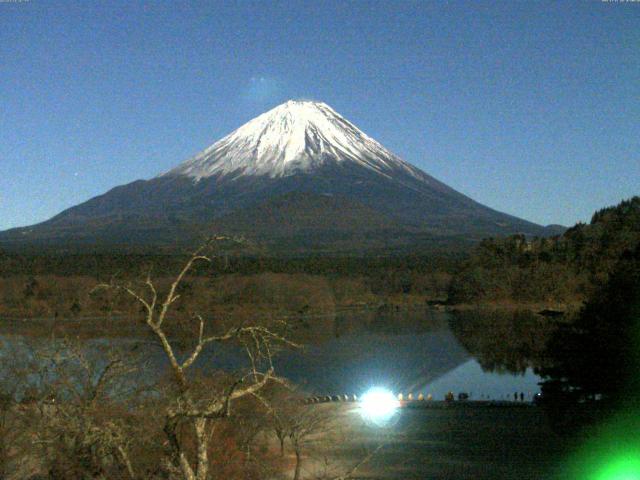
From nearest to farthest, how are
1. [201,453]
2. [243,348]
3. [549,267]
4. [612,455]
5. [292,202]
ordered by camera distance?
[201,453] < [243,348] < [612,455] < [549,267] < [292,202]

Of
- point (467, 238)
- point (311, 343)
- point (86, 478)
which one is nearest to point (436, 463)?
point (86, 478)

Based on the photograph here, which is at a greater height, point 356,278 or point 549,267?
point 549,267

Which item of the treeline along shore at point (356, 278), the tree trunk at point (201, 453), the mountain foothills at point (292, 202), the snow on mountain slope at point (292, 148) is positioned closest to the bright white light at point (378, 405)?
the tree trunk at point (201, 453)

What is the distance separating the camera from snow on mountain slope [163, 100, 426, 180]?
140250 mm

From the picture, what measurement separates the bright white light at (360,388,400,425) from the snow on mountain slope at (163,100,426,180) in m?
111

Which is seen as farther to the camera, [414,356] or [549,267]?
[549,267]

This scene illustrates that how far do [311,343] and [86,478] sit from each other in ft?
111

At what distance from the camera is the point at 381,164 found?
14288 cm

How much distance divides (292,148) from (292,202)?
937 inches

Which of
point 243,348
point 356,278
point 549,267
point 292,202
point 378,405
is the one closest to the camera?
point 243,348

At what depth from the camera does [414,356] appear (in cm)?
3784

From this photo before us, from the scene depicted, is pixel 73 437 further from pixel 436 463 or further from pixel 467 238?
pixel 467 238

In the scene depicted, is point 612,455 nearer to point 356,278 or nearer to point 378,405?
point 378,405

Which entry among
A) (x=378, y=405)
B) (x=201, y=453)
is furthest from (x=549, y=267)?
(x=201, y=453)
